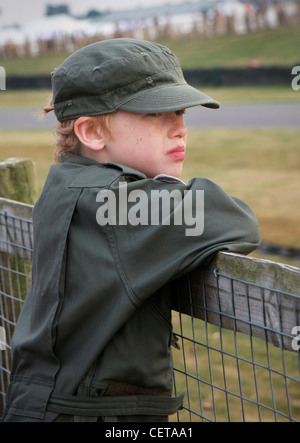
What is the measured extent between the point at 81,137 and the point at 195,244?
1.64 feet

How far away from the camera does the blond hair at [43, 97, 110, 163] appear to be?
184cm

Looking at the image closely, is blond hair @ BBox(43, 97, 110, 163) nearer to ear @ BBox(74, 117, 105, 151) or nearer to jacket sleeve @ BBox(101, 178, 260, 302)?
ear @ BBox(74, 117, 105, 151)

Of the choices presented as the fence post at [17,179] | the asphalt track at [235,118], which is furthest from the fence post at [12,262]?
the asphalt track at [235,118]

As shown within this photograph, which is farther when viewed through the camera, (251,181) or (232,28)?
(232,28)

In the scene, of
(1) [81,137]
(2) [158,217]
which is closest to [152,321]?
(2) [158,217]

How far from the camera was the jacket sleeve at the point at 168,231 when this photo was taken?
161 cm

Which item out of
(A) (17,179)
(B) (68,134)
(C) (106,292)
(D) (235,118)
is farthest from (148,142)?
(D) (235,118)

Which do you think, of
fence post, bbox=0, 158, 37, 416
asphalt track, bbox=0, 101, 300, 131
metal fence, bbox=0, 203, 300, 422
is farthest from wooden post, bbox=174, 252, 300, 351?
asphalt track, bbox=0, 101, 300, 131

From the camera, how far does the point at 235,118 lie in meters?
16.8

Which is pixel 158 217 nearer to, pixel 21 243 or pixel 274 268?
pixel 274 268

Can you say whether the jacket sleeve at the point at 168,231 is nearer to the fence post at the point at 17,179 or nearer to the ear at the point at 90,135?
the ear at the point at 90,135

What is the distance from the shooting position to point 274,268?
157 centimetres

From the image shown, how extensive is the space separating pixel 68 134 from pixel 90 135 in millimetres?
91

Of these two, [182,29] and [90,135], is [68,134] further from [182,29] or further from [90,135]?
[182,29]
